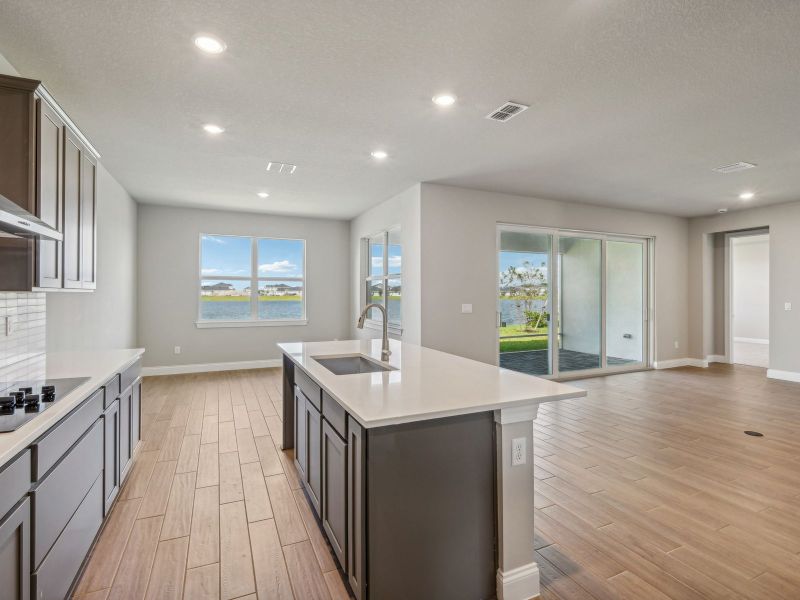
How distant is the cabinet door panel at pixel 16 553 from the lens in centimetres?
121

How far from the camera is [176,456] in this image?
330 centimetres

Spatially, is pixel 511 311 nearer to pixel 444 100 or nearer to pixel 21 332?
pixel 444 100

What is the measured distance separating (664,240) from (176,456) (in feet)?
26.2

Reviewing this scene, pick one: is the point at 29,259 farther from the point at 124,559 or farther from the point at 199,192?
the point at 199,192

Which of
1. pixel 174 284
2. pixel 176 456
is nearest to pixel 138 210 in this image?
pixel 174 284

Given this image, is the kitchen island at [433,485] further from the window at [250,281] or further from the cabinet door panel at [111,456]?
the window at [250,281]

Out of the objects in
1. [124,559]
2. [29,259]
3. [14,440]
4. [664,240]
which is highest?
[664,240]

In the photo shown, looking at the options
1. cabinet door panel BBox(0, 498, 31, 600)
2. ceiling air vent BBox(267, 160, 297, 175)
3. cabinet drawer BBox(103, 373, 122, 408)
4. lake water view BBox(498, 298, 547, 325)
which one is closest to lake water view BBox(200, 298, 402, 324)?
lake water view BBox(498, 298, 547, 325)

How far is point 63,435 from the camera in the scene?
165 cm

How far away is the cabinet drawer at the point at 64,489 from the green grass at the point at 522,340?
4.71 meters

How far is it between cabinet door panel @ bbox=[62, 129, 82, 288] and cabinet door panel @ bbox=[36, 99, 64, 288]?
0.09 meters

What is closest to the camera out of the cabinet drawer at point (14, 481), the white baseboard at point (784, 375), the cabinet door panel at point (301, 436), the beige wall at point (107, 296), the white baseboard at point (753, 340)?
the cabinet drawer at point (14, 481)

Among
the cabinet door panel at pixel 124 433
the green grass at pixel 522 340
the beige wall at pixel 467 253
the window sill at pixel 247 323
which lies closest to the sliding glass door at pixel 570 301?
the green grass at pixel 522 340

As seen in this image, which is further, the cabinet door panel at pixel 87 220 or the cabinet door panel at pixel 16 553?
the cabinet door panel at pixel 87 220
